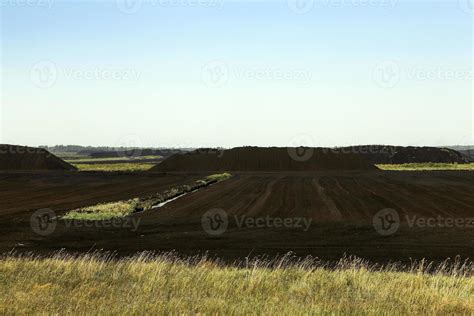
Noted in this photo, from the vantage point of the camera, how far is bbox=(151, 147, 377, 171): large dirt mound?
10369cm

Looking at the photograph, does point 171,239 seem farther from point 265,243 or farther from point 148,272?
point 148,272

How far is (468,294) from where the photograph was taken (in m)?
9.96

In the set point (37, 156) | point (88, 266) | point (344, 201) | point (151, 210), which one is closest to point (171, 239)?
point (88, 266)

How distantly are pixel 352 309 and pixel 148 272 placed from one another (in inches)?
Answer: 215

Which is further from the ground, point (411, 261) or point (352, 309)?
point (352, 309)

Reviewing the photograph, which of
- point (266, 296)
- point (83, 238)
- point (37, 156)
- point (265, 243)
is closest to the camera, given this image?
point (266, 296)
